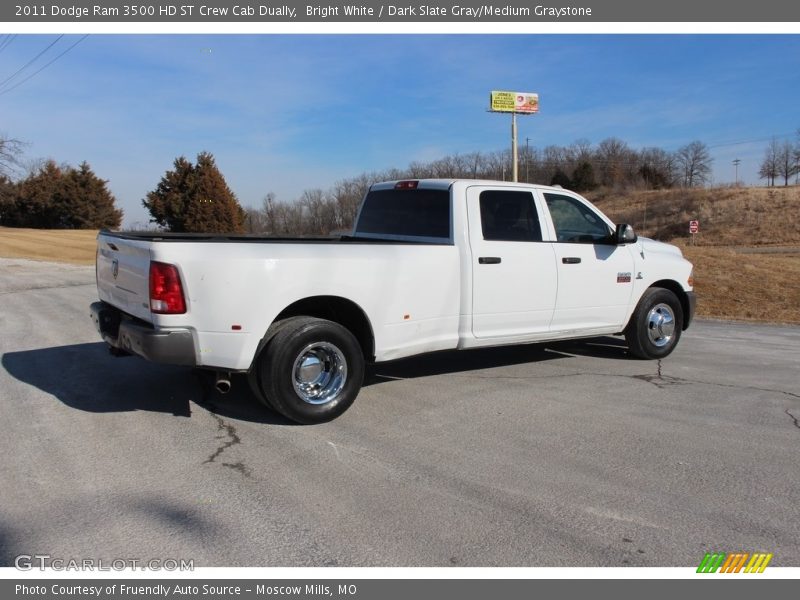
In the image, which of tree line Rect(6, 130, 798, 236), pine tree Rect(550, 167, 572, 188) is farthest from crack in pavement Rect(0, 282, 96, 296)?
pine tree Rect(550, 167, 572, 188)

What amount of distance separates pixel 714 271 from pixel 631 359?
11.2m

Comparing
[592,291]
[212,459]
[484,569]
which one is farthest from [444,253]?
[484,569]

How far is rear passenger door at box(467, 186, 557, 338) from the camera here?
19.8ft

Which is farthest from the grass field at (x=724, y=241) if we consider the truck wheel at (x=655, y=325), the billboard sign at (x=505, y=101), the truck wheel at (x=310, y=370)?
the billboard sign at (x=505, y=101)

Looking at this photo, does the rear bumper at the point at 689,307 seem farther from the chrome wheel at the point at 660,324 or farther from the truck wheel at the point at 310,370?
the truck wheel at the point at 310,370

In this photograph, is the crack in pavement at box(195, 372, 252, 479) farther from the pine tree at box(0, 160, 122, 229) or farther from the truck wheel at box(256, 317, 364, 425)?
the pine tree at box(0, 160, 122, 229)

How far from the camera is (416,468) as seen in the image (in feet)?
14.2

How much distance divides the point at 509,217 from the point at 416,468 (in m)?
3.01

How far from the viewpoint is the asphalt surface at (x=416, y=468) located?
3334mm

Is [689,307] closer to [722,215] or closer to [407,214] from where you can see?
[407,214]

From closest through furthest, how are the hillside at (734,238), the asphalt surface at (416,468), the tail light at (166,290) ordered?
the asphalt surface at (416,468) < the tail light at (166,290) < the hillside at (734,238)

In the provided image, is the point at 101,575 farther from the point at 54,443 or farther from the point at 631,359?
the point at 631,359

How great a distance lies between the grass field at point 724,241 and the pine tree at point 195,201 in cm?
547

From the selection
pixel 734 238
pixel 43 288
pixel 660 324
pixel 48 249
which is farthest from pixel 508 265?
pixel 734 238
